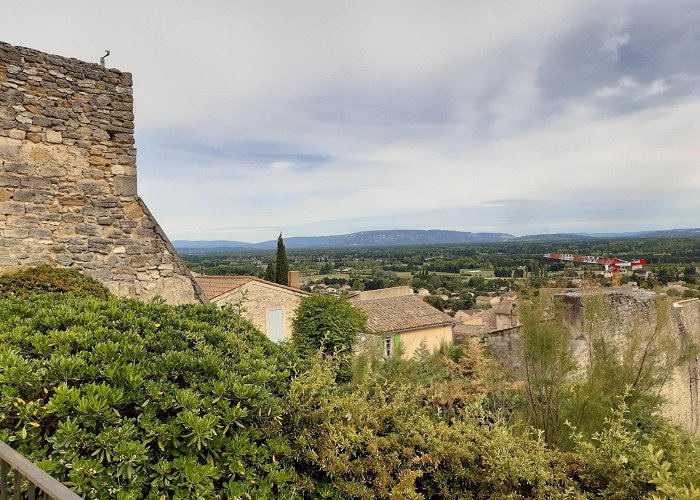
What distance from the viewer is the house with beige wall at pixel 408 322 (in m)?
19.7

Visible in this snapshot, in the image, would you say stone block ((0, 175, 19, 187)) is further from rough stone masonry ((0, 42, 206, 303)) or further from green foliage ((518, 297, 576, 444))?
green foliage ((518, 297, 576, 444))

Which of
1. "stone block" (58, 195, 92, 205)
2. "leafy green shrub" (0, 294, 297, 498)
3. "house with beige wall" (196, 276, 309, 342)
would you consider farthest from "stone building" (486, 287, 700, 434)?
"house with beige wall" (196, 276, 309, 342)

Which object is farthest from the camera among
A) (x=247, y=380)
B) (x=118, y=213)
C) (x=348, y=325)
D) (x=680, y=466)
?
(x=348, y=325)

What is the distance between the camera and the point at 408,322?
68.0 ft

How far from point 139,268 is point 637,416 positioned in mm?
5979

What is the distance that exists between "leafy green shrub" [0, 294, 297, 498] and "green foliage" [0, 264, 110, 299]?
2072mm

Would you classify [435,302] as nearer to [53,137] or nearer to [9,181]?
[53,137]

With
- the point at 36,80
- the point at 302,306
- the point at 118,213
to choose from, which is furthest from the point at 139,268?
the point at 302,306

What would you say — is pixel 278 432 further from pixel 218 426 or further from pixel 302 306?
pixel 302 306

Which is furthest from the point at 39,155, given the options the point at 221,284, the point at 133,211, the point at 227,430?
the point at 221,284

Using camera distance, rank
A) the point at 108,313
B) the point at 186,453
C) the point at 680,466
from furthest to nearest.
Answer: the point at 108,313
the point at 680,466
the point at 186,453

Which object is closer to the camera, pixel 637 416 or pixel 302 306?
pixel 637 416

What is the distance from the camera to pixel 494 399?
18.4 ft

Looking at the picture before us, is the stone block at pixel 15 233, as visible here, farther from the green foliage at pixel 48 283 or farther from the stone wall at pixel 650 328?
the stone wall at pixel 650 328
